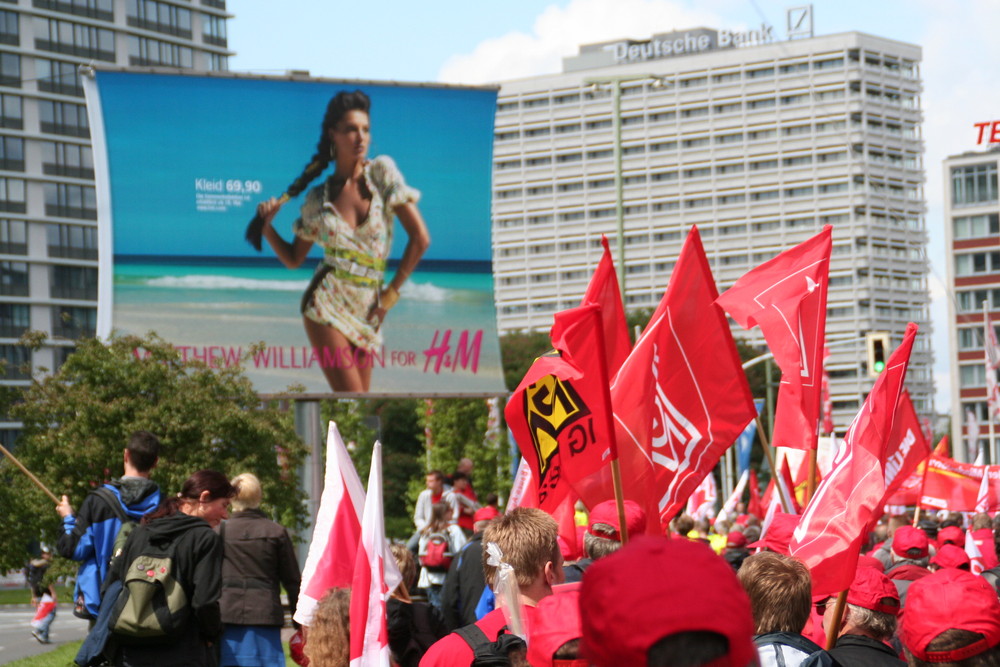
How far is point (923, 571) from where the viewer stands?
785 cm

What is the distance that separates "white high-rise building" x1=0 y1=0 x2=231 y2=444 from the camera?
9681cm

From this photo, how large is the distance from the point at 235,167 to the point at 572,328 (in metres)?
26.7

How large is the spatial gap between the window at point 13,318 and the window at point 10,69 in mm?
14320

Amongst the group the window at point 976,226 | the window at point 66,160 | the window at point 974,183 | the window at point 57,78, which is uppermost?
the window at point 57,78

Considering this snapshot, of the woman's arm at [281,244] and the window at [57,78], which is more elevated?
the window at [57,78]

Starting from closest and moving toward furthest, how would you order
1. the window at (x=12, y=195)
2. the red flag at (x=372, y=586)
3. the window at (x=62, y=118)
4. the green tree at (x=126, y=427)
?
the red flag at (x=372, y=586)
the green tree at (x=126, y=427)
the window at (x=12, y=195)
the window at (x=62, y=118)

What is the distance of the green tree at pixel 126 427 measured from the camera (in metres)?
20.1

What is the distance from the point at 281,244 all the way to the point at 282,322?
5.49 feet

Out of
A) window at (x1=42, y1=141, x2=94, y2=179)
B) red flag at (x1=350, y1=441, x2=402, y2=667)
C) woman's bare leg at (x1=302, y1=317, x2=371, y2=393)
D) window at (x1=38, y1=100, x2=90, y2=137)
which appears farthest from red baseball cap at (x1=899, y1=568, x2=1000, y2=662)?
window at (x1=38, y1=100, x2=90, y2=137)

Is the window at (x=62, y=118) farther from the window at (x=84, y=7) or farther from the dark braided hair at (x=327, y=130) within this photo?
the dark braided hair at (x=327, y=130)

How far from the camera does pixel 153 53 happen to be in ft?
352

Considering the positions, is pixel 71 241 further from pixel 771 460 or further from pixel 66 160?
pixel 771 460

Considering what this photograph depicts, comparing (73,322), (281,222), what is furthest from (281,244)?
(73,322)

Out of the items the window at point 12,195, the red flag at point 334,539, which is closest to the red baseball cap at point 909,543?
the red flag at point 334,539
